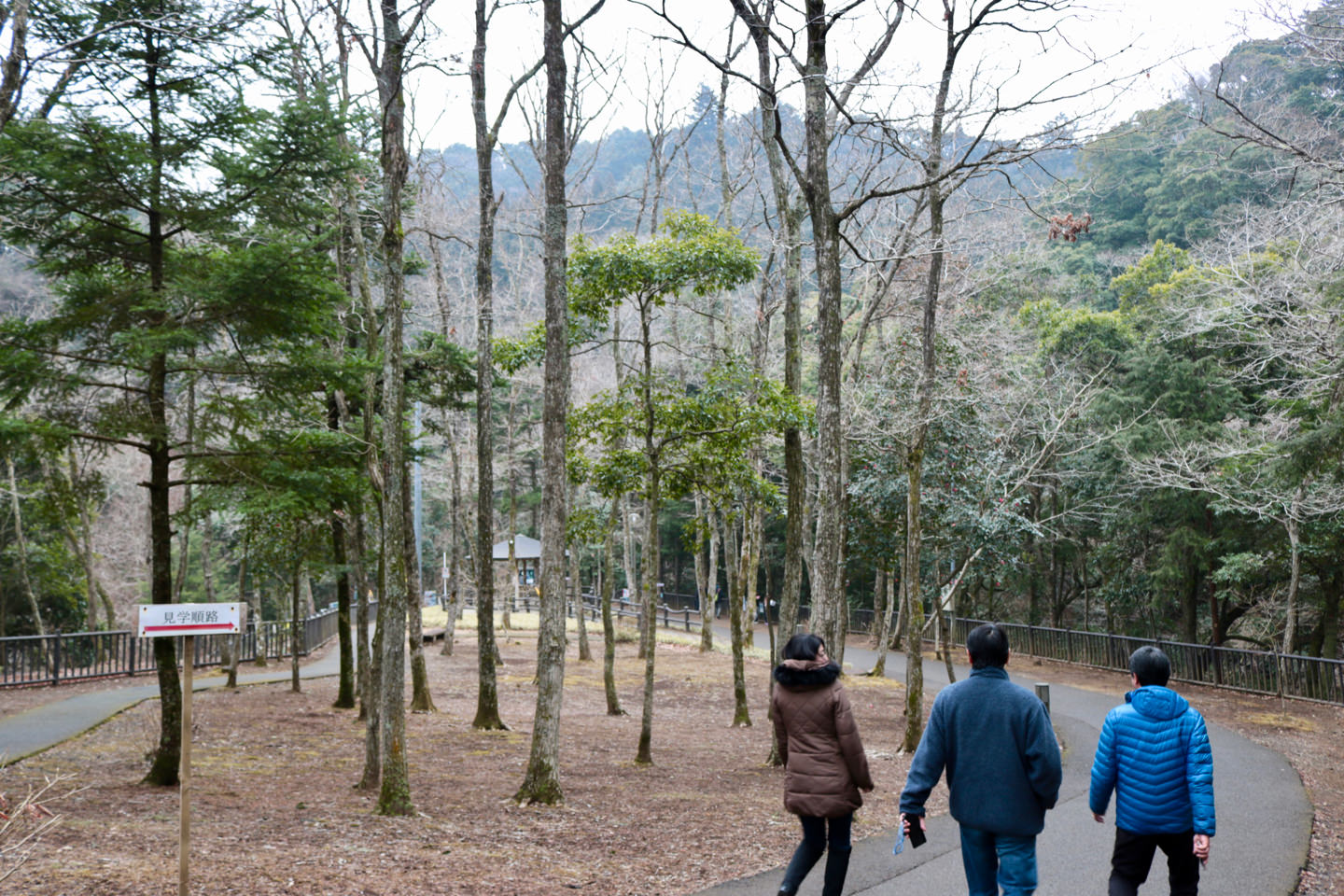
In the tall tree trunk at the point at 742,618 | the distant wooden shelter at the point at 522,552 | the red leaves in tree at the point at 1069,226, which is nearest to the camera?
the red leaves in tree at the point at 1069,226

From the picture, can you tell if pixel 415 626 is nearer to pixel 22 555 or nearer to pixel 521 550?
pixel 22 555

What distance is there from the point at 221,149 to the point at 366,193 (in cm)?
686

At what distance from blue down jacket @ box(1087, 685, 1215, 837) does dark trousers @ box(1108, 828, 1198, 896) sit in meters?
0.09

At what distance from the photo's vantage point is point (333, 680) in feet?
68.0

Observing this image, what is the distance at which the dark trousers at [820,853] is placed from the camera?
199 inches

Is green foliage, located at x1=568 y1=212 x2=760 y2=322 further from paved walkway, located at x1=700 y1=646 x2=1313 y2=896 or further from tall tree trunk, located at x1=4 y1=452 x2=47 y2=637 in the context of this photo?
tall tree trunk, located at x1=4 y1=452 x2=47 y2=637

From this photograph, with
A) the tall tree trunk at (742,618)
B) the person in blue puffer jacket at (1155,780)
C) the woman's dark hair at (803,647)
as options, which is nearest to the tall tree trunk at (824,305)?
the tall tree trunk at (742,618)

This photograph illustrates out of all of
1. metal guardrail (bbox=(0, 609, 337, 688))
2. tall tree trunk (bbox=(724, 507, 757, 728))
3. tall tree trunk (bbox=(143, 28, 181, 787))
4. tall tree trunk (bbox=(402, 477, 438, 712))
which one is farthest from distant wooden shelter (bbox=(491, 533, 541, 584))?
tall tree trunk (bbox=(143, 28, 181, 787))

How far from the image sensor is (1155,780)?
4527 mm

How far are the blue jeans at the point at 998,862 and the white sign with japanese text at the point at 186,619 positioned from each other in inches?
162

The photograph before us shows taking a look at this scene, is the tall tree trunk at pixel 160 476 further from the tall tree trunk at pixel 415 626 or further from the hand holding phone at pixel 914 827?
the hand holding phone at pixel 914 827

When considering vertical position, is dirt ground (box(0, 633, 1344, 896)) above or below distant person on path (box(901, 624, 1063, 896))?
below

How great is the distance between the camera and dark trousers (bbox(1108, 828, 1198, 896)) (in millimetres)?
4562

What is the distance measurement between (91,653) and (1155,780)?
2098 centimetres
